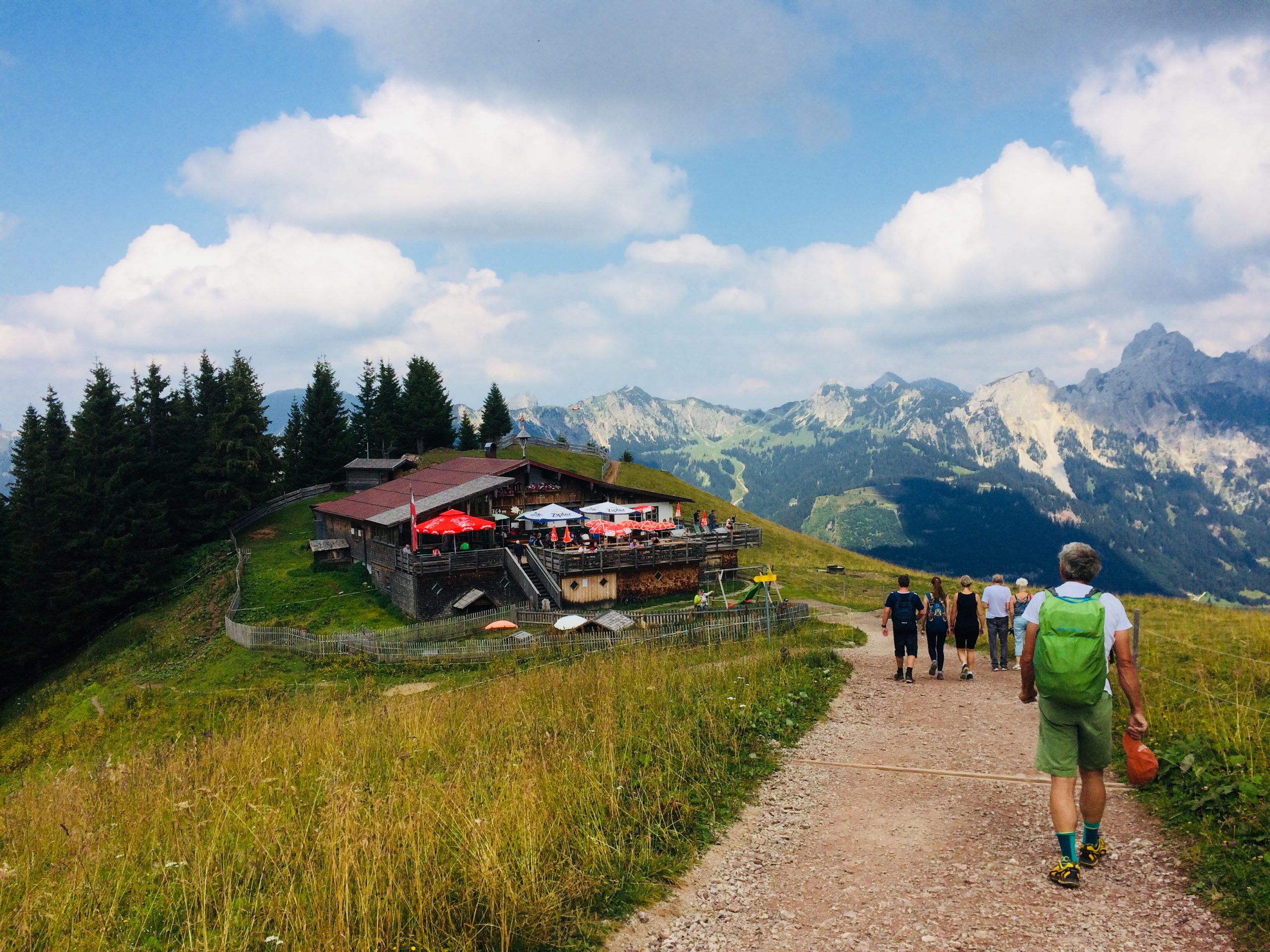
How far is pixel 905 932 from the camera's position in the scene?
600cm

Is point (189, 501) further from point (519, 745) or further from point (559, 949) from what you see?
point (559, 949)

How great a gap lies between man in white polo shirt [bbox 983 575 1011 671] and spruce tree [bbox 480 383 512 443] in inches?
2980

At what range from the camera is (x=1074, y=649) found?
252 inches

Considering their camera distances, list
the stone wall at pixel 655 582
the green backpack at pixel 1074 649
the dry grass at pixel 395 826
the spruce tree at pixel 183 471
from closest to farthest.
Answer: the dry grass at pixel 395 826, the green backpack at pixel 1074 649, the stone wall at pixel 655 582, the spruce tree at pixel 183 471

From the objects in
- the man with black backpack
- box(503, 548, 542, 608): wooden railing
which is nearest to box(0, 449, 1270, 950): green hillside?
the man with black backpack

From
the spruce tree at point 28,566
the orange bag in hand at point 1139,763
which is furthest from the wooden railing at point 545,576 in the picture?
the spruce tree at point 28,566

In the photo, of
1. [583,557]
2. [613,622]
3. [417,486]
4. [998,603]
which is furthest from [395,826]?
[417,486]

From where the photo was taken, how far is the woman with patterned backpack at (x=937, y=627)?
1612 cm

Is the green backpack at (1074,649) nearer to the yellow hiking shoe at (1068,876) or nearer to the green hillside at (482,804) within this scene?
the yellow hiking shoe at (1068,876)

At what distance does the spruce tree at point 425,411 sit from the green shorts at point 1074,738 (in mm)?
79775

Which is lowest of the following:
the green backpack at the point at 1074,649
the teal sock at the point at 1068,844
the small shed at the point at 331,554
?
the small shed at the point at 331,554

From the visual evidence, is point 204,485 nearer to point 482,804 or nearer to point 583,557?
point 583,557

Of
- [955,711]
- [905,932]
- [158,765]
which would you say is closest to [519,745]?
[905,932]

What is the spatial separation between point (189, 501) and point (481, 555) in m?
35.0
